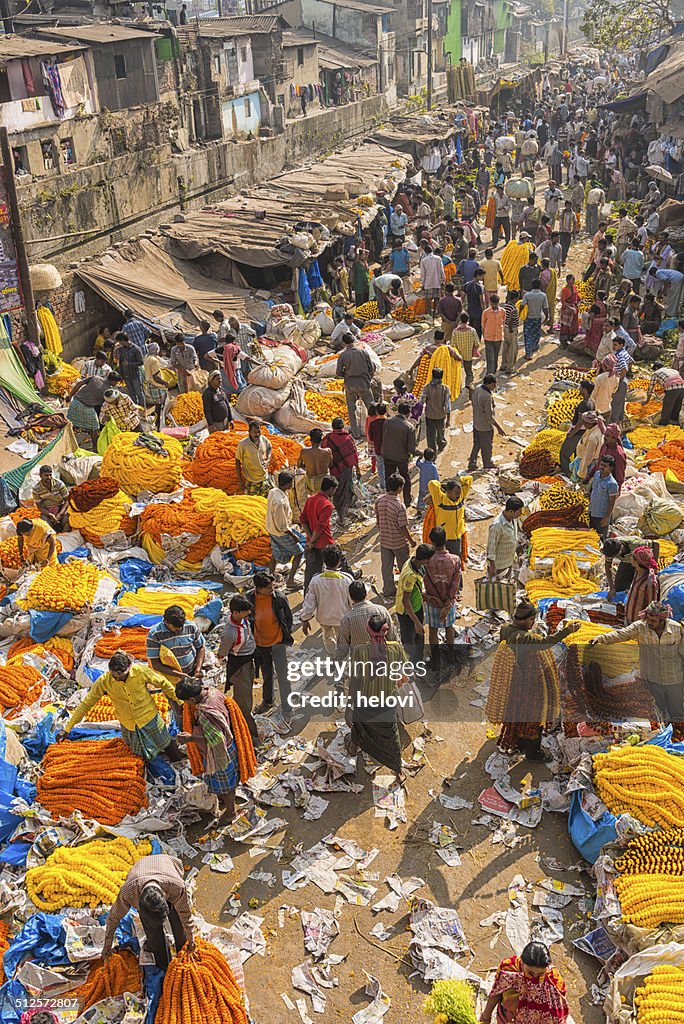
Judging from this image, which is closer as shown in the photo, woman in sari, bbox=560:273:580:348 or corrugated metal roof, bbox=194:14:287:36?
woman in sari, bbox=560:273:580:348

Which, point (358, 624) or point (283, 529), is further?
point (283, 529)

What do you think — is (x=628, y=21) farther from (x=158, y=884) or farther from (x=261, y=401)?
(x=158, y=884)

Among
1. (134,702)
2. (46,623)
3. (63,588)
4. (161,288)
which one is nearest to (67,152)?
(161,288)

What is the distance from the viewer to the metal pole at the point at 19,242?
42.1ft

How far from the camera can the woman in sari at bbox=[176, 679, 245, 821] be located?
578 centimetres

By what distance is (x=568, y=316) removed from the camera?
1444cm

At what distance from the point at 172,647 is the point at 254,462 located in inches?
128

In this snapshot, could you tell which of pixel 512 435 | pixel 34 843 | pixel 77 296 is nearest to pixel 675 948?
pixel 34 843

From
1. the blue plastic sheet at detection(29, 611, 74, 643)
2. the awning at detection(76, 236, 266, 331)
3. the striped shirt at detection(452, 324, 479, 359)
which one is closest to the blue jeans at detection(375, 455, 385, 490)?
the striped shirt at detection(452, 324, 479, 359)

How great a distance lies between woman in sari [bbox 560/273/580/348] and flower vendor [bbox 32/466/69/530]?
8.65 metres

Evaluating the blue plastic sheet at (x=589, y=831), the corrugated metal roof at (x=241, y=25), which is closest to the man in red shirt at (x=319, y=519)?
the blue plastic sheet at (x=589, y=831)

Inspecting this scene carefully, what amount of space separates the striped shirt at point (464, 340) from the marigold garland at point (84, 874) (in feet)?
26.6

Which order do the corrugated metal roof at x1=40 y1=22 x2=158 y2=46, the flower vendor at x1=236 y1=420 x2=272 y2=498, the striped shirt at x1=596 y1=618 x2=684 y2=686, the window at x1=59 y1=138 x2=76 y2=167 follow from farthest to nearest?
1. the corrugated metal roof at x1=40 y1=22 x2=158 y2=46
2. the window at x1=59 y1=138 x2=76 y2=167
3. the flower vendor at x1=236 y1=420 x2=272 y2=498
4. the striped shirt at x1=596 y1=618 x2=684 y2=686

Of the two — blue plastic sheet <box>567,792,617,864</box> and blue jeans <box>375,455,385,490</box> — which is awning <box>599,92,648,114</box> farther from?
blue plastic sheet <box>567,792,617,864</box>
